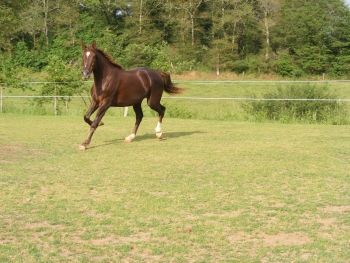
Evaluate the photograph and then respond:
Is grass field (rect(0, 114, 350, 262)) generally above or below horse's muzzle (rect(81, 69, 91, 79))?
below

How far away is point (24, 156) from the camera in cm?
851

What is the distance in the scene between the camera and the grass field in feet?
13.7

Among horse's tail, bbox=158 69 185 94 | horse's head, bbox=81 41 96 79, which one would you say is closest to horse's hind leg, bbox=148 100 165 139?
horse's tail, bbox=158 69 185 94

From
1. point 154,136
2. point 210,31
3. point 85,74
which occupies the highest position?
point 210,31

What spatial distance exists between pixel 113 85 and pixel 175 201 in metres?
4.72

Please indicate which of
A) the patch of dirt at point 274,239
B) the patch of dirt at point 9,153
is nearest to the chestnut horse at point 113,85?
the patch of dirt at point 9,153

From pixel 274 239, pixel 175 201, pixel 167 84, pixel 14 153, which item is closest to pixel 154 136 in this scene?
pixel 167 84

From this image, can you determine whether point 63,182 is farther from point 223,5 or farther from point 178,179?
point 223,5

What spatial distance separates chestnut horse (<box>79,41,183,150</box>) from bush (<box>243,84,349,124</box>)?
6065 mm

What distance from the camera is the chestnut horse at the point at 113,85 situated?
31.4 ft

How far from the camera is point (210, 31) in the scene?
50.3 m

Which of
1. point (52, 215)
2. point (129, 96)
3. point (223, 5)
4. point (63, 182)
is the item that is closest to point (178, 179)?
point (63, 182)

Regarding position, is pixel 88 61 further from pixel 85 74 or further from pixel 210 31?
pixel 210 31

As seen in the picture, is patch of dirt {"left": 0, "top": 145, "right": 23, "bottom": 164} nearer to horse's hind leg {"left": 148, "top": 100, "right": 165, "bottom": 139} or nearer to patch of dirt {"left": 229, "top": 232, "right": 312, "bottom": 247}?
horse's hind leg {"left": 148, "top": 100, "right": 165, "bottom": 139}
